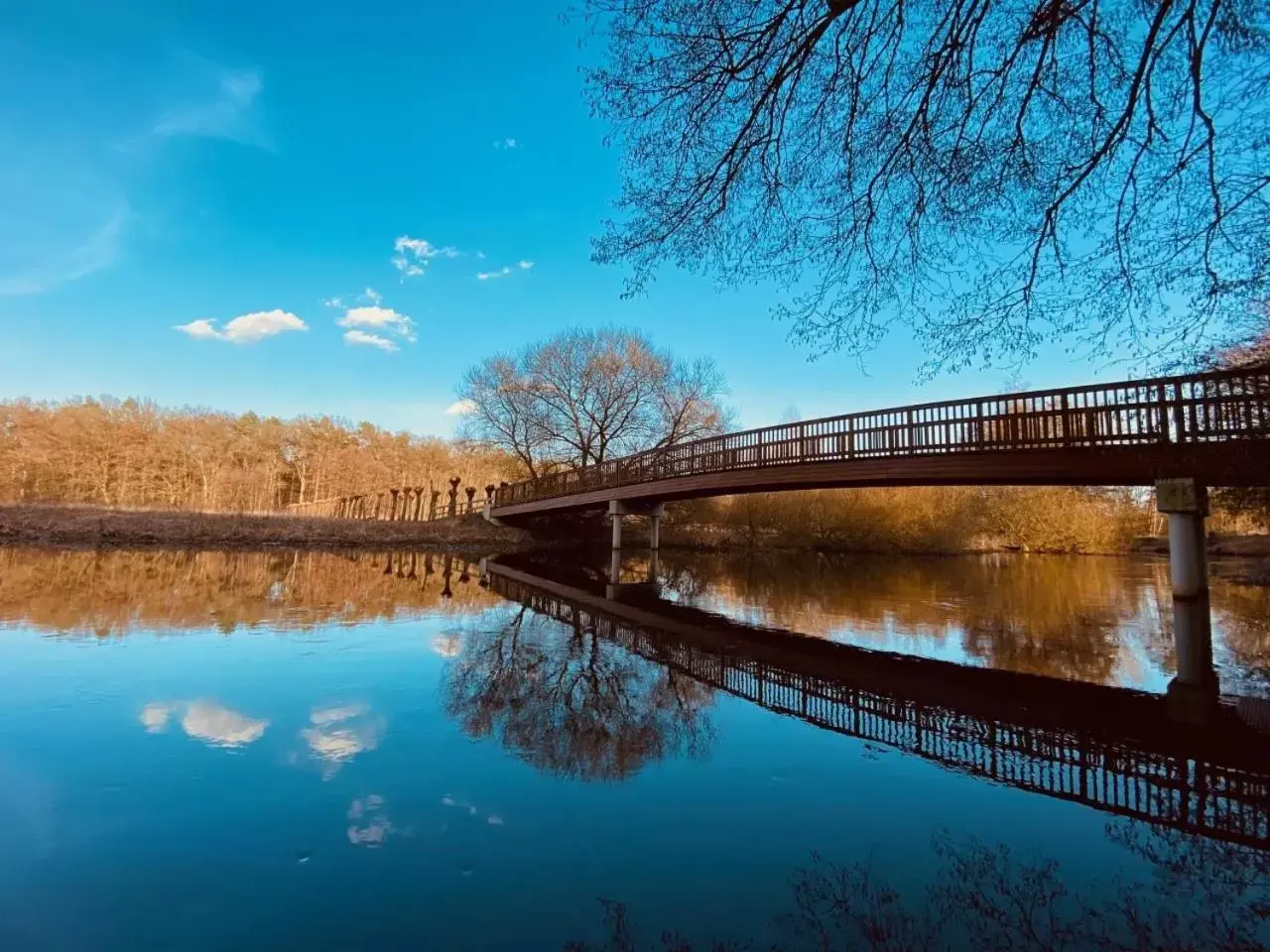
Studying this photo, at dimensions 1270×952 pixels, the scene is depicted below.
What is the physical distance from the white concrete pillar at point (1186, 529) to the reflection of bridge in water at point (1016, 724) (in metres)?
5.34

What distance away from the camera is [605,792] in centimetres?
356

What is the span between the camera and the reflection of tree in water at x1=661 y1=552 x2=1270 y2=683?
8.20m

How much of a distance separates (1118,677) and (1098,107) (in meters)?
6.14

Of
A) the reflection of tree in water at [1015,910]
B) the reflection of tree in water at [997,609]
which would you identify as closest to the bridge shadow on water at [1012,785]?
the reflection of tree in water at [1015,910]

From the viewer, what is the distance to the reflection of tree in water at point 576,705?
415 centimetres

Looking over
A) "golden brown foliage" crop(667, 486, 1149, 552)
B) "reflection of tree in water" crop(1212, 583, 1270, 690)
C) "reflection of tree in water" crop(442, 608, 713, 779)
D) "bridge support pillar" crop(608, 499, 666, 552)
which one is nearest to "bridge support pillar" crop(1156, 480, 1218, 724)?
"reflection of tree in water" crop(1212, 583, 1270, 690)

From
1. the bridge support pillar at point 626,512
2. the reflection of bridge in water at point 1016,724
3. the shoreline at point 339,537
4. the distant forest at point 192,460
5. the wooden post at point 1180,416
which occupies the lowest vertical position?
the reflection of bridge in water at point 1016,724

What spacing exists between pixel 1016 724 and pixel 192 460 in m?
56.6

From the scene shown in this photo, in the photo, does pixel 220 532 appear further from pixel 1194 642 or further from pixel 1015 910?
pixel 1194 642

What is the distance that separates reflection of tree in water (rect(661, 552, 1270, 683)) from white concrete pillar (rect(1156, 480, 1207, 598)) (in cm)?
76

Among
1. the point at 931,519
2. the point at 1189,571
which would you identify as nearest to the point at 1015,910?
the point at 1189,571

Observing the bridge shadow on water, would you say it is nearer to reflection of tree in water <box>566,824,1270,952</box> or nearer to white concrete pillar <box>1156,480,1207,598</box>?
reflection of tree in water <box>566,824,1270,952</box>

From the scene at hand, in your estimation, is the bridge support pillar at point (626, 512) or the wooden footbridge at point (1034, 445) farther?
the bridge support pillar at point (626, 512)

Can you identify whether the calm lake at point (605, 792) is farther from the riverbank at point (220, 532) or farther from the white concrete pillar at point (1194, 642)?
the riverbank at point (220, 532)
